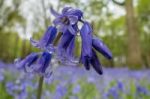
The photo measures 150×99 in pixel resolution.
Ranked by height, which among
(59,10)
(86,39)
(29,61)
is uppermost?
(86,39)

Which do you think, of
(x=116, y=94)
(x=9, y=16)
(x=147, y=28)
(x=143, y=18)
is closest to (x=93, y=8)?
(x=143, y=18)

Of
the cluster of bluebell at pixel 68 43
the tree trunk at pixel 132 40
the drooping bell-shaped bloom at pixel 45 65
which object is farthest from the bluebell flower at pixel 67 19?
the tree trunk at pixel 132 40

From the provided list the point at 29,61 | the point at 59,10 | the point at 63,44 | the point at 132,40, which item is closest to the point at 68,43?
the point at 63,44

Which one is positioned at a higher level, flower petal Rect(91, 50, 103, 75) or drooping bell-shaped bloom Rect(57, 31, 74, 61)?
drooping bell-shaped bloom Rect(57, 31, 74, 61)

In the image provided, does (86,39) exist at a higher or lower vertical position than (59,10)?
higher

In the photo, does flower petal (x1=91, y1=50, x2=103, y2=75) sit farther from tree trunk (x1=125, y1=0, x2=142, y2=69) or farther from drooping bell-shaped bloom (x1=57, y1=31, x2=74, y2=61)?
tree trunk (x1=125, y1=0, x2=142, y2=69)

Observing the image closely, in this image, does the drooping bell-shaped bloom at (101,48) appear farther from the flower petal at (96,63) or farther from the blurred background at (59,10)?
the blurred background at (59,10)

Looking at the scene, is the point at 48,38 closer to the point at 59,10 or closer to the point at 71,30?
the point at 71,30

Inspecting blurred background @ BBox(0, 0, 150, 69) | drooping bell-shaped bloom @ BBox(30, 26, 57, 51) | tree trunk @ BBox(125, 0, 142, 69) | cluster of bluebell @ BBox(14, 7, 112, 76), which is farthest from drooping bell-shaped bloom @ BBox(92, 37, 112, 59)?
blurred background @ BBox(0, 0, 150, 69)
